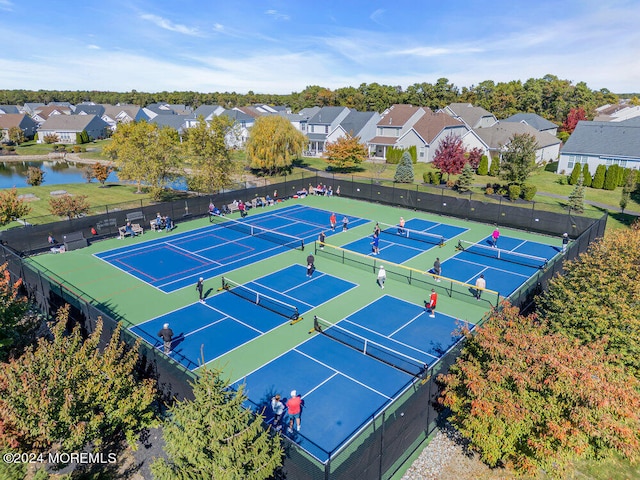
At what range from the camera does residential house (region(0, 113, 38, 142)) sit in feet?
330

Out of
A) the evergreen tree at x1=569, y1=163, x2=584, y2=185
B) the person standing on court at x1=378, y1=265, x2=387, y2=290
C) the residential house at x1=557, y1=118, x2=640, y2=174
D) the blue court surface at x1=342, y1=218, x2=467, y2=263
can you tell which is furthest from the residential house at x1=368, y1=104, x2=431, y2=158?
the person standing on court at x1=378, y1=265, x2=387, y2=290

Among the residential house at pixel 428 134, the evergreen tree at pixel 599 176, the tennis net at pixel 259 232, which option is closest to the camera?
the tennis net at pixel 259 232

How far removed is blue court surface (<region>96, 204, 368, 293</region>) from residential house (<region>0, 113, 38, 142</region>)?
9149 centimetres

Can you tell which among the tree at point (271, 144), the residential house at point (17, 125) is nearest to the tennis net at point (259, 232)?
the tree at point (271, 144)

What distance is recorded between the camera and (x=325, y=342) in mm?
18500

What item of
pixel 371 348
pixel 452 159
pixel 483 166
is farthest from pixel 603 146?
pixel 371 348

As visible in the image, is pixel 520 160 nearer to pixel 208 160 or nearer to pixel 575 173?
pixel 575 173

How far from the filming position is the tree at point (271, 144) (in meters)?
53.8

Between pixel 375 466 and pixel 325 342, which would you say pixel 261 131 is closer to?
pixel 325 342

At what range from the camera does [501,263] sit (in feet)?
91.2

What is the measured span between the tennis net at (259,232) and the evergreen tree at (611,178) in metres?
36.2

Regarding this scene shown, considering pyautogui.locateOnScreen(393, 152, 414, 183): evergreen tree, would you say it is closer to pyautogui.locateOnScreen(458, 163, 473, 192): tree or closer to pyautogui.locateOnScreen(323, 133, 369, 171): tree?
pyautogui.locateOnScreen(458, 163, 473, 192): tree

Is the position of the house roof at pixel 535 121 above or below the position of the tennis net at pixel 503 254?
above

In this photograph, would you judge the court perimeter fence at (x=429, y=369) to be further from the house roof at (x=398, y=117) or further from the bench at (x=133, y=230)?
the house roof at (x=398, y=117)
